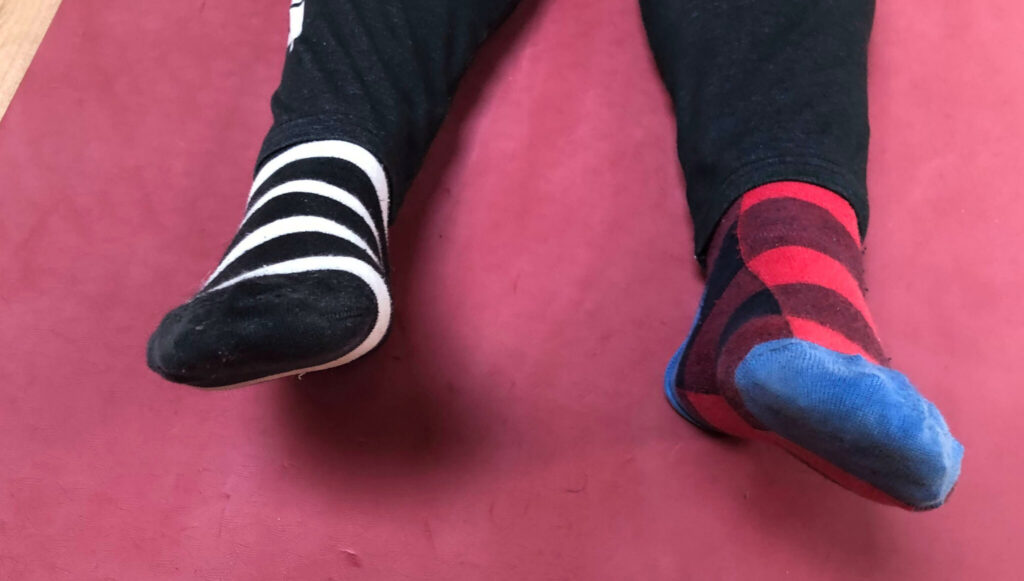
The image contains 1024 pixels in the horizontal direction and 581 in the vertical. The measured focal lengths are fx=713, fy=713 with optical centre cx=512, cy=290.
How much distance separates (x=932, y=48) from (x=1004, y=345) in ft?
1.06

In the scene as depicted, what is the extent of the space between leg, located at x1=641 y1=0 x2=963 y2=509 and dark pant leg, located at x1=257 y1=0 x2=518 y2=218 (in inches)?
9.0

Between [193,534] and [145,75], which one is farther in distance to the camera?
[145,75]

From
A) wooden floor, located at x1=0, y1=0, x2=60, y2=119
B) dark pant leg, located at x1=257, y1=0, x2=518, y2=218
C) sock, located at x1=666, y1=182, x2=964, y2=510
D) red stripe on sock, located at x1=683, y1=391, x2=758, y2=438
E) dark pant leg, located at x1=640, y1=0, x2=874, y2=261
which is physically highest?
wooden floor, located at x1=0, y1=0, x2=60, y2=119

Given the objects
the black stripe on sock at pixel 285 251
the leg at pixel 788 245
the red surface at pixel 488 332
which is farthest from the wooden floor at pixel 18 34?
the leg at pixel 788 245

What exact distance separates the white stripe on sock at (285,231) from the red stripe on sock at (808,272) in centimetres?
31

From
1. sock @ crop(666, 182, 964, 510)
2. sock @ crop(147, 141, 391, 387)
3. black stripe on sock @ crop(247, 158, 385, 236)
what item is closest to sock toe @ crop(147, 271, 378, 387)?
sock @ crop(147, 141, 391, 387)

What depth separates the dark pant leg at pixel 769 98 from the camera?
0.58 meters

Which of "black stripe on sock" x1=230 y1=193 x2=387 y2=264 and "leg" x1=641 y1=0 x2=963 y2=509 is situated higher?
"black stripe on sock" x1=230 y1=193 x2=387 y2=264

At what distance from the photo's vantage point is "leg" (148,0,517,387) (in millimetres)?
431

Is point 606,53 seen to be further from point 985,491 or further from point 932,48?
point 985,491

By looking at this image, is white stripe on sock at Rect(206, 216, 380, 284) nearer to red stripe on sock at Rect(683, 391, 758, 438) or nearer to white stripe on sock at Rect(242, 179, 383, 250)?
white stripe on sock at Rect(242, 179, 383, 250)

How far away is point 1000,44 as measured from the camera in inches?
30.0

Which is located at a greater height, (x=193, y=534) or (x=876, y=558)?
(x=193, y=534)

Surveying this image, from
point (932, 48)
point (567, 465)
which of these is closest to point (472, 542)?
point (567, 465)
